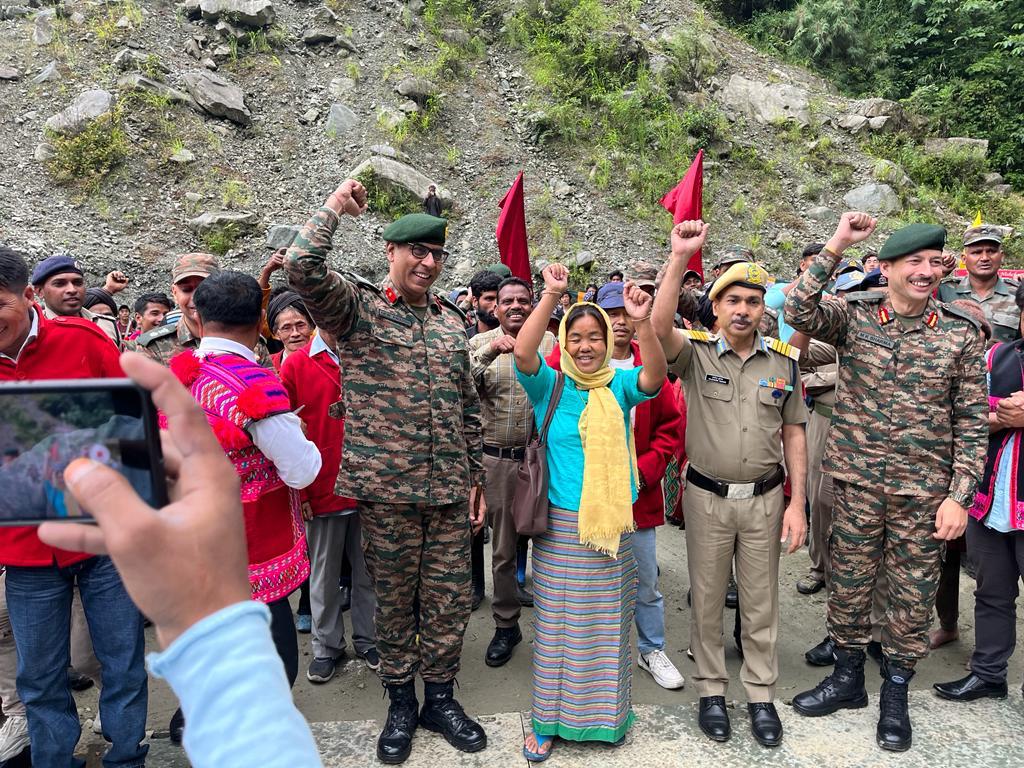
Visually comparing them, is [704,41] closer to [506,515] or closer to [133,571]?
[506,515]

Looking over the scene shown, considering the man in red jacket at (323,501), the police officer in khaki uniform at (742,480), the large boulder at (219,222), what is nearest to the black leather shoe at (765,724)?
the police officer in khaki uniform at (742,480)

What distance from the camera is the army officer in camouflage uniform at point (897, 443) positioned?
3.00 metres

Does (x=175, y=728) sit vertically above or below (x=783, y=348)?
below

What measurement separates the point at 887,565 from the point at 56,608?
371cm

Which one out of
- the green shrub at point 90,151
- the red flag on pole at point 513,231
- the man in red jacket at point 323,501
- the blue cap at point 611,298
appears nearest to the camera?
the man in red jacket at point 323,501

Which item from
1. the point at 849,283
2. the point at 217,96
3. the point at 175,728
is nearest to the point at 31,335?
the point at 175,728

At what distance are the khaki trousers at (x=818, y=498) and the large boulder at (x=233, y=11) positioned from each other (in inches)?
560

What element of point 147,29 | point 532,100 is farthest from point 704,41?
point 147,29

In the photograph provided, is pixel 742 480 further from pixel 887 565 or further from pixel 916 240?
pixel 916 240

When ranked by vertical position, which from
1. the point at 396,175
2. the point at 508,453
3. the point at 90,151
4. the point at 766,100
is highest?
the point at 766,100

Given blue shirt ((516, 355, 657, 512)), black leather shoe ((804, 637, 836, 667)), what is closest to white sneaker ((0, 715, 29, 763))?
blue shirt ((516, 355, 657, 512))

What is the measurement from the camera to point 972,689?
3.33 m

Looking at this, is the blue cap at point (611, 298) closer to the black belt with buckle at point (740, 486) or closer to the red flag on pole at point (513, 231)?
the red flag on pole at point (513, 231)

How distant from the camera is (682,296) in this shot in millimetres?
4477
